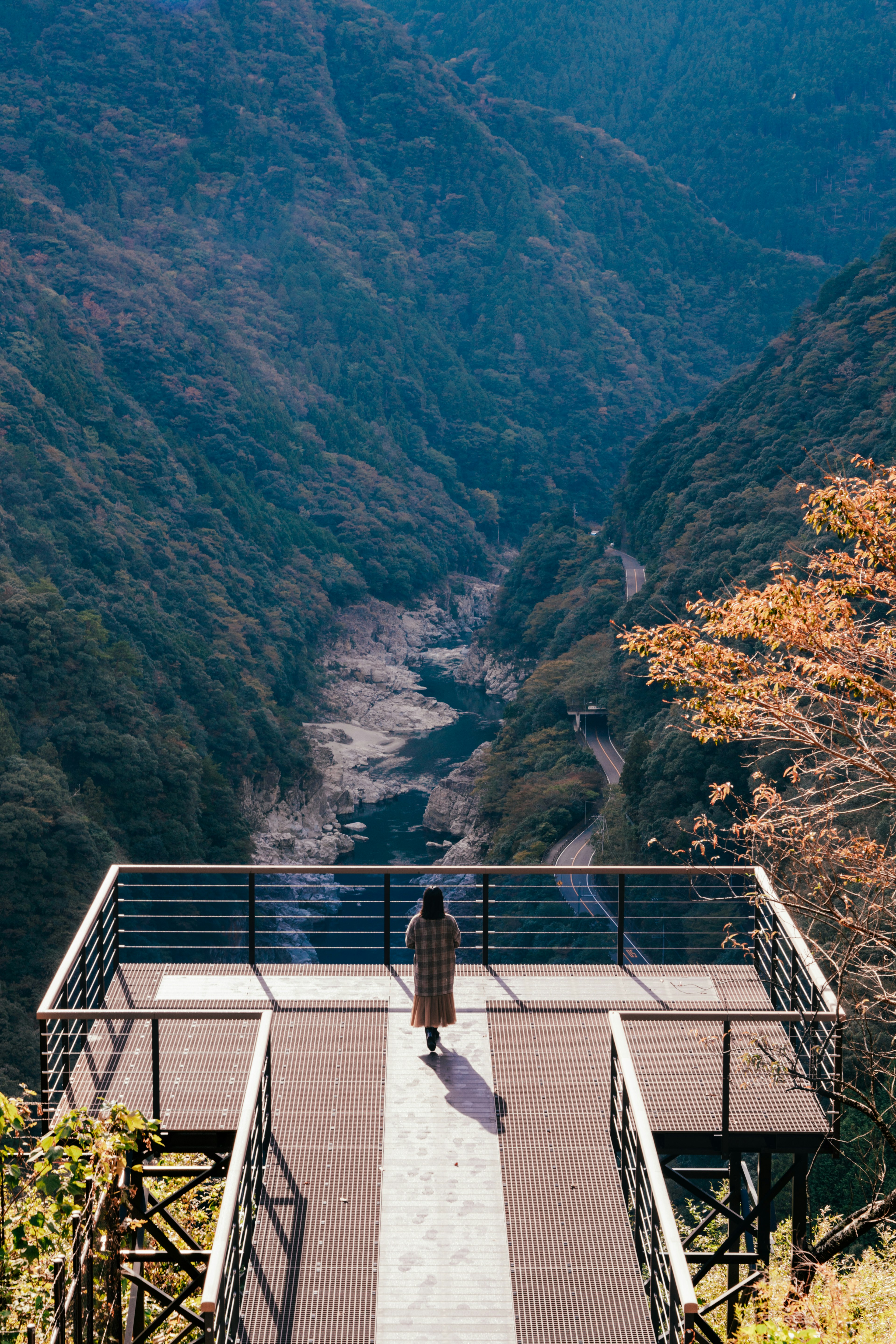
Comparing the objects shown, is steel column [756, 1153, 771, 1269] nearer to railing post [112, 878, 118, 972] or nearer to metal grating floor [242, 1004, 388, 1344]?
metal grating floor [242, 1004, 388, 1344]

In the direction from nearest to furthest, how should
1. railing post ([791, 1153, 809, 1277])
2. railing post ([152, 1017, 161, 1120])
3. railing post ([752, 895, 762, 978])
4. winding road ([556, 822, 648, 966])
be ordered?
railing post ([152, 1017, 161, 1120]), railing post ([791, 1153, 809, 1277]), railing post ([752, 895, 762, 978]), winding road ([556, 822, 648, 966])

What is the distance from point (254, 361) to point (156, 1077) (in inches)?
3755

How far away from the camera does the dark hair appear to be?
7.79 m

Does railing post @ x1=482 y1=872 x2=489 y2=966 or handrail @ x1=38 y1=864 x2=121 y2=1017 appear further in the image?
railing post @ x1=482 y1=872 x2=489 y2=966

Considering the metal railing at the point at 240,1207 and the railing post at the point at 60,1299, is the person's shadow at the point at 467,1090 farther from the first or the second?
the railing post at the point at 60,1299

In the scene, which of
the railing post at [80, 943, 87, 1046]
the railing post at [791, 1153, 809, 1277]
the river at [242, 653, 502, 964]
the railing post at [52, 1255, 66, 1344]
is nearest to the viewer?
the railing post at [52, 1255, 66, 1344]

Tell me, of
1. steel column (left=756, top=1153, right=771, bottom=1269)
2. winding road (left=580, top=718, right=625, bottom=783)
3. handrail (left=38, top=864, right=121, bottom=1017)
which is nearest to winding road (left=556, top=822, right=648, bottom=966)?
winding road (left=580, top=718, right=625, bottom=783)

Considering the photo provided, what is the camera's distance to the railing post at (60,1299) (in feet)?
14.1

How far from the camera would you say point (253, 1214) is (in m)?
6.15

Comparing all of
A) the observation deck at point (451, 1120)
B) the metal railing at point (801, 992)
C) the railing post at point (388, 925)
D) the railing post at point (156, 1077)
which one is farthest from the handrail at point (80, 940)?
the metal railing at point (801, 992)

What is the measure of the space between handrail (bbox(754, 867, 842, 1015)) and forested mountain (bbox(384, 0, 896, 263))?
467ft

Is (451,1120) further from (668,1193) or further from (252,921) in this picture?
(252,921)

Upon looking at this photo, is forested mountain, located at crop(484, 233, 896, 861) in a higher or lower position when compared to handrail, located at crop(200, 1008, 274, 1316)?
higher

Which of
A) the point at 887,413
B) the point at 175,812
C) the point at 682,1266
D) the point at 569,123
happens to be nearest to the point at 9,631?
the point at 175,812
